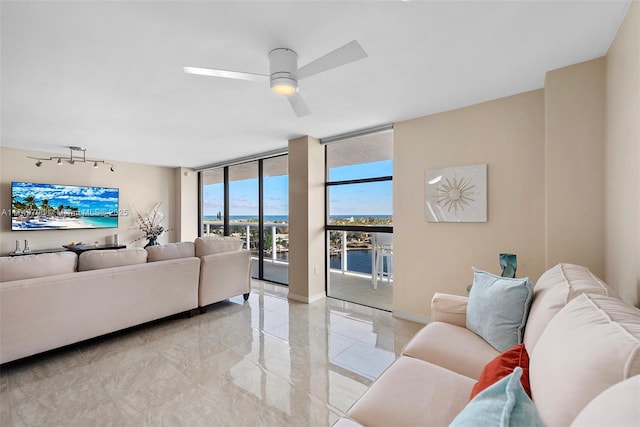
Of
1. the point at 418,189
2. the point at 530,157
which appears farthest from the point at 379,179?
the point at 530,157

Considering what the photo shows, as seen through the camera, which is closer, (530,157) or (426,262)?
(530,157)

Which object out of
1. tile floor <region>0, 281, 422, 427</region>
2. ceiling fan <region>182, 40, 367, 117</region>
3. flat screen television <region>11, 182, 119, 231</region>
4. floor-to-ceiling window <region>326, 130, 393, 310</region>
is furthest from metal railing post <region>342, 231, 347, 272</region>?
flat screen television <region>11, 182, 119, 231</region>

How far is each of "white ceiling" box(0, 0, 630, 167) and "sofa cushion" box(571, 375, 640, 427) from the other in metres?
1.70

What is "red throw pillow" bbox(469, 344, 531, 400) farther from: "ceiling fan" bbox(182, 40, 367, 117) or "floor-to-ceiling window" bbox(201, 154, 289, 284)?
"floor-to-ceiling window" bbox(201, 154, 289, 284)

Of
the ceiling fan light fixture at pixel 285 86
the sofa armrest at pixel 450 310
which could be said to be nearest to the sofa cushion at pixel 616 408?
the sofa armrest at pixel 450 310

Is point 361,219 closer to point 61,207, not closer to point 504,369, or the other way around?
point 504,369

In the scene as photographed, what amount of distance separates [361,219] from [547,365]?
3.01 metres

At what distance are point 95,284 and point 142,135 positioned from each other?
214cm

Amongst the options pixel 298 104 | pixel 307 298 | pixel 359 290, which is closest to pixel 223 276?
pixel 307 298

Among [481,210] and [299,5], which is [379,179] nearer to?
[481,210]

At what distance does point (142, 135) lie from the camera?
3.74 metres

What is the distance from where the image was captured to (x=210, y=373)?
83.0 inches

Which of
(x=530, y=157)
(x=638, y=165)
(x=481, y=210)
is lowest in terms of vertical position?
(x=481, y=210)

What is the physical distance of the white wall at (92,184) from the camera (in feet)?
14.2
